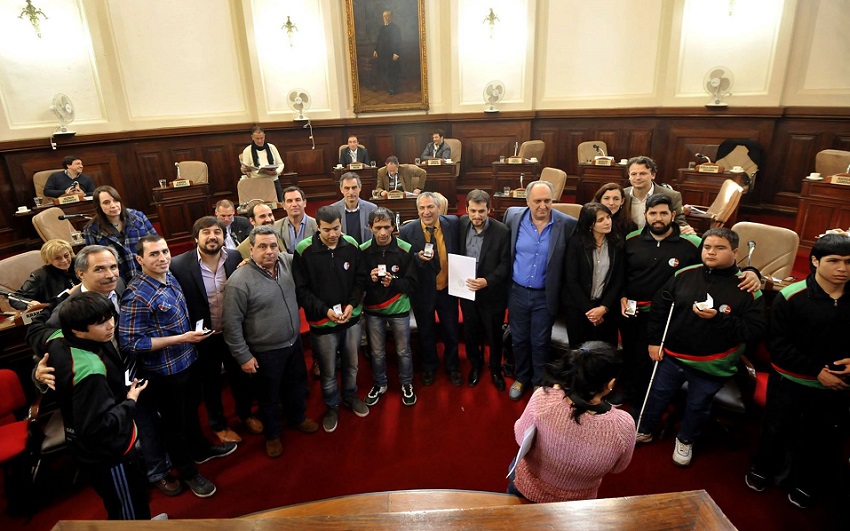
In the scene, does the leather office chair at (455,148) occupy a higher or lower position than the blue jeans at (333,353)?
higher

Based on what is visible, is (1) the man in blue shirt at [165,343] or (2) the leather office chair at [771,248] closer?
(1) the man in blue shirt at [165,343]

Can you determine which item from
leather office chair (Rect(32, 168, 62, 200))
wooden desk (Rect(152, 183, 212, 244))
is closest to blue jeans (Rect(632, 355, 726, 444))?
wooden desk (Rect(152, 183, 212, 244))

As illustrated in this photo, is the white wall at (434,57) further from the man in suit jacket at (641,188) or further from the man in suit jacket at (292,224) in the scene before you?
the man in suit jacket at (292,224)

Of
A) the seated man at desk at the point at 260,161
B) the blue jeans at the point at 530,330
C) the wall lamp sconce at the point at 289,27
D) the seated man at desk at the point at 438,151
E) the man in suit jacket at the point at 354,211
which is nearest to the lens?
the blue jeans at the point at 530,330

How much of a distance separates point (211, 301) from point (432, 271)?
165 cm

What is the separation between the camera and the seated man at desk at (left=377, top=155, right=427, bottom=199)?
274 inches

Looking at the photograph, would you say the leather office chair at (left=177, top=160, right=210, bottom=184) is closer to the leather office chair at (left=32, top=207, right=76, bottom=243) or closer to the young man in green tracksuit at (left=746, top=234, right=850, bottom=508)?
the leather office chair at (left=32, top=207, right=76, bottom=243)

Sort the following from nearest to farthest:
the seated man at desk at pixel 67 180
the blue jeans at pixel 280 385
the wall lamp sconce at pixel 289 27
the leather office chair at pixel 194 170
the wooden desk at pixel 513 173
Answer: the blue jeans at pixel 280 385
the seated man at desk at pixel 67 180
the wooden desk at pixel 513 173
the leather office chair at pixel 194 170
the wall lamp sconce at pixel 289 27

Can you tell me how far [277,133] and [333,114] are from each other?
1.25 meters

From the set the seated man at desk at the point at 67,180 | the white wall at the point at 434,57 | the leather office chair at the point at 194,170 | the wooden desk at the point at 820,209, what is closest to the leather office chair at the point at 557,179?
the wooden desk at the point at 820,209

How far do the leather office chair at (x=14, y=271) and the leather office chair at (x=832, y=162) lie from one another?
9766mm

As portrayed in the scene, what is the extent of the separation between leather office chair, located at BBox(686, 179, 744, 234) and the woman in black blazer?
2875mm

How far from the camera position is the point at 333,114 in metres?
9.82

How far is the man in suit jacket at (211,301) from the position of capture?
306 centimetres
